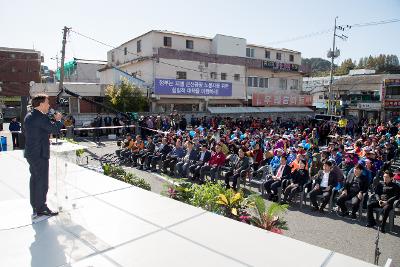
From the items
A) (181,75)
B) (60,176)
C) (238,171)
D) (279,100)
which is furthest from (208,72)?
(60,176)

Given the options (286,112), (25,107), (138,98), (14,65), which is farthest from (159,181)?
(14,65)

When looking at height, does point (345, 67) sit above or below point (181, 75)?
above

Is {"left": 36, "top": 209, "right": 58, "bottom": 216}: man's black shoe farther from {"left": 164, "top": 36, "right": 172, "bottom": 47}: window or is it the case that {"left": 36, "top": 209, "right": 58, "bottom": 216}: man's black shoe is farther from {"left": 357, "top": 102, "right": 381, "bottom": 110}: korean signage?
{"left": 357, "top": 102, "right": 381, "bottom": 110}: korean signage

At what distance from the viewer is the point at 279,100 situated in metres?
36.3

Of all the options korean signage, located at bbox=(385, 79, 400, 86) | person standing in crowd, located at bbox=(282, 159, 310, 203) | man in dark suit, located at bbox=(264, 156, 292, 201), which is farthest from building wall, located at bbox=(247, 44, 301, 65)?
person standing in crowd, located at bbox=(282, 159, 310, 203)

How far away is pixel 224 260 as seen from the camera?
3320 millimetres

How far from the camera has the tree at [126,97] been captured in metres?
24.1

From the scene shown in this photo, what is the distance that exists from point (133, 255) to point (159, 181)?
25.1 ft

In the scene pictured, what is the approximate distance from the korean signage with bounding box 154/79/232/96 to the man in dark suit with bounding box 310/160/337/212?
19747 mm

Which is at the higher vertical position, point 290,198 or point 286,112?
point 286,112

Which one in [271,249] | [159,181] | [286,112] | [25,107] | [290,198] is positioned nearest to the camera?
[271,249]

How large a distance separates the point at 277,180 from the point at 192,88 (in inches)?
818

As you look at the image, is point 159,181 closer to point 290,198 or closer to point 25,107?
point 290,198

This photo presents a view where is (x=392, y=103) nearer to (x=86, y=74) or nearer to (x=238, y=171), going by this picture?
(x=238, y=171)
